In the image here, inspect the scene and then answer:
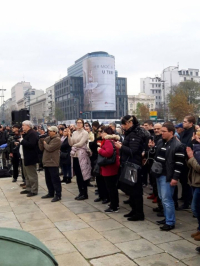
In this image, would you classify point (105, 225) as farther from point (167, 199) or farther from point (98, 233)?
point (167, 199)

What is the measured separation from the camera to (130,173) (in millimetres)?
5082

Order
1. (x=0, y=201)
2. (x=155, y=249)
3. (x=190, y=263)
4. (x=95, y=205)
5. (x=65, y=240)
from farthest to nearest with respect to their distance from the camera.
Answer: (x=0, y=201)
(x=95, y=205)
(x=65, y=240)
(x=155, y=249)
(x=190, y=263)

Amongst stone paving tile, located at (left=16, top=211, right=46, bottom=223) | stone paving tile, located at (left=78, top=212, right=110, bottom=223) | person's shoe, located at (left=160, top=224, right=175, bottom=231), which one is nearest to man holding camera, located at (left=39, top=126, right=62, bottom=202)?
stone paving tile, located at (left=16, top=211, right=46, bottom=223)

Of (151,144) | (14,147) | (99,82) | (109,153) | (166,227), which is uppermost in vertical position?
(99,82)

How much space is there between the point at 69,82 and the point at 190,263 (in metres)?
101

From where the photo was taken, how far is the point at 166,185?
466 centimetres

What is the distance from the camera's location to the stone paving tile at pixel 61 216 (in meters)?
5.48

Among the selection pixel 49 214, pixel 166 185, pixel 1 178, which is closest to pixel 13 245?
pixel 166 185

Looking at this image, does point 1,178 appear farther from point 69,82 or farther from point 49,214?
point 69,82

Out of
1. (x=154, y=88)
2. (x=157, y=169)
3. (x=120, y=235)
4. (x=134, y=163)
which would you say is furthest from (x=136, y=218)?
(x=154, y=88)

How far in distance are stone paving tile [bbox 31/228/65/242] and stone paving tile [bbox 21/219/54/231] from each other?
0.57 ft

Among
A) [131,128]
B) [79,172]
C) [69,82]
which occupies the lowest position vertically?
[79,172]

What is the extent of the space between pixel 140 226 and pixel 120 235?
21.4 inches

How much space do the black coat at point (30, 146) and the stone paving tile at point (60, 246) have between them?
3.12 meters
